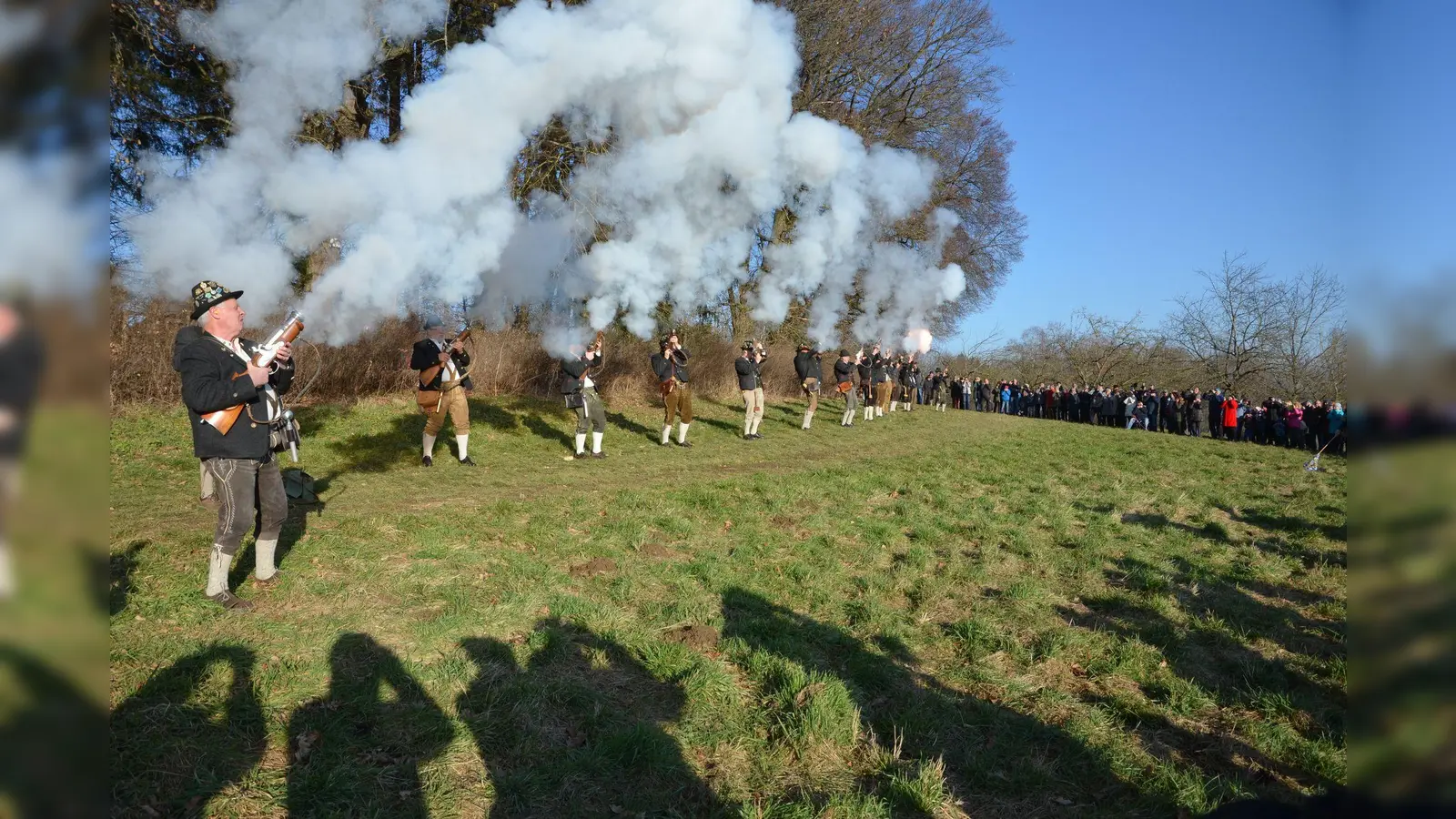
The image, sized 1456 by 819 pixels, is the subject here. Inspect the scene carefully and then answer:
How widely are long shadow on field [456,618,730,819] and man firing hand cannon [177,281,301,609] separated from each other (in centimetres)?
201

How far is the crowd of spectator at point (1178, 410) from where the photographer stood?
20.6m

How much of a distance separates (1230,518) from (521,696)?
9.12m

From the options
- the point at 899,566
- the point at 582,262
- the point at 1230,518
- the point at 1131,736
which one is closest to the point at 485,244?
the point at 582,262

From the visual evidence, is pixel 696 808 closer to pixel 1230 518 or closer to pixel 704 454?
pixel 1230 518

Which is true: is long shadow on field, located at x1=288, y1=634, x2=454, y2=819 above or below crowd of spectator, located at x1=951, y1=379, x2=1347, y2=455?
below

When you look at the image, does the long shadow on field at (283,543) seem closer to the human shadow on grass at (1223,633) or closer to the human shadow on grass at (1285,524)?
the human shadow on grass at (1223,633)

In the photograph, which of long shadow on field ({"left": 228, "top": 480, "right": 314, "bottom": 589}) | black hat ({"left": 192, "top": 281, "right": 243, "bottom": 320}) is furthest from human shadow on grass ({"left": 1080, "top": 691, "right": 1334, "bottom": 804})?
black hat ({"left": 192, "top": 281, "right": 243, "bottom": 320})

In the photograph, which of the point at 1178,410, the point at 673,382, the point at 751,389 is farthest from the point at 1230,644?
the point at 1178,410

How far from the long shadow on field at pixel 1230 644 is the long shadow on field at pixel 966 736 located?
0.67 meters

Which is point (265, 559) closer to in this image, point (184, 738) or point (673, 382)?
point (184, 738)

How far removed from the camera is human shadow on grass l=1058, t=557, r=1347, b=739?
4652 mm

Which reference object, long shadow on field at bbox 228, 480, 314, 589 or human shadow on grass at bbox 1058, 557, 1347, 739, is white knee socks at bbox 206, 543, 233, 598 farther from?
human shadow on grass at bbox 1058, 557, 1347, 739

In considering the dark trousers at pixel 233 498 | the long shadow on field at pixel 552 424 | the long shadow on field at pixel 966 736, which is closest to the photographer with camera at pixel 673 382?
the long shadow on field at pixel 552 424

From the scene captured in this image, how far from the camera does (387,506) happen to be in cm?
852
